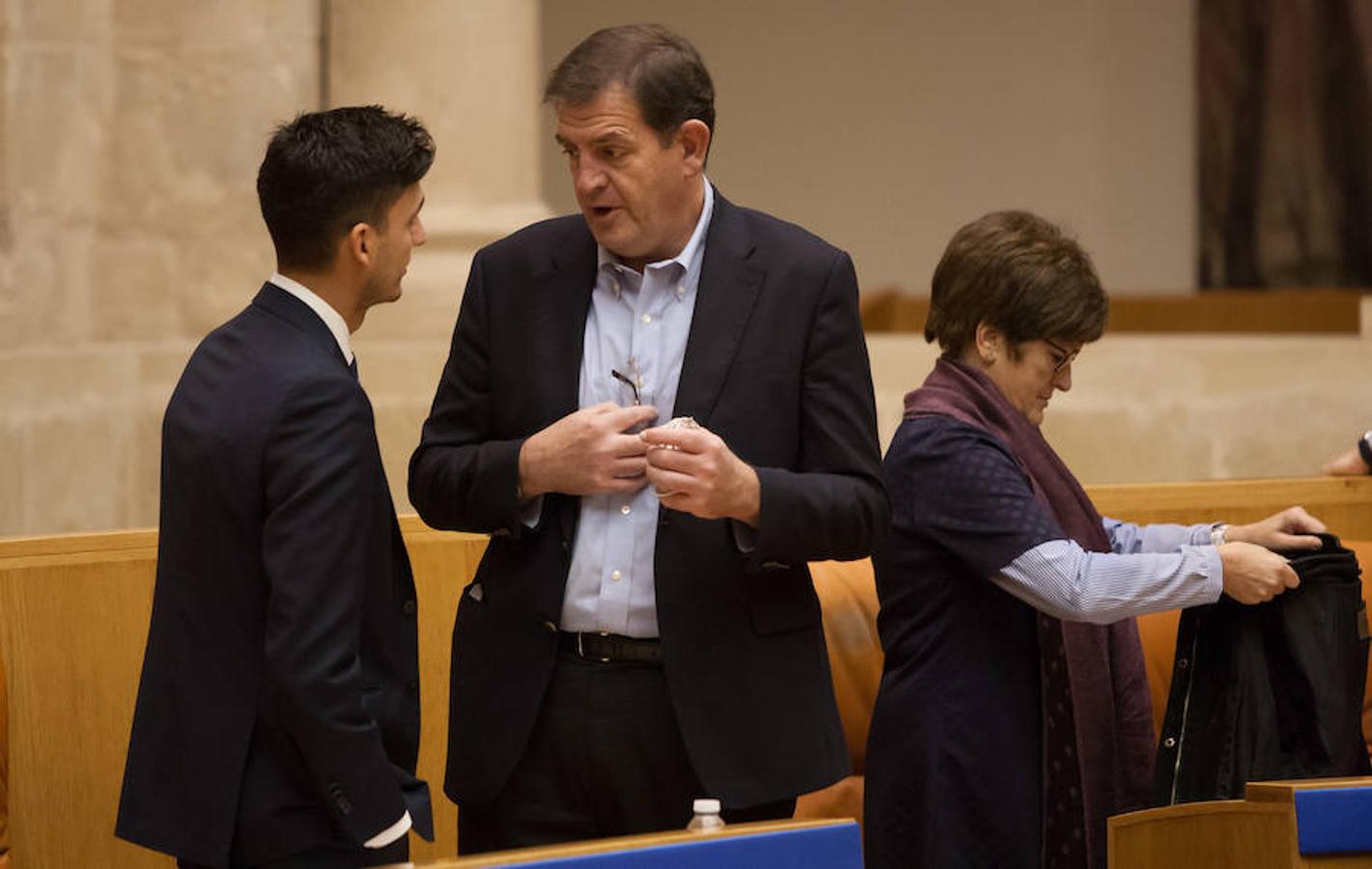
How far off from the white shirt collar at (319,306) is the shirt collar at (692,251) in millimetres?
430

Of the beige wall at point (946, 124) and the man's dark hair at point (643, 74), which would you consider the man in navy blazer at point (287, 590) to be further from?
the beige wall at point (946, 124)

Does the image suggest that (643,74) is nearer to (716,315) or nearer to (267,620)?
(716,315)

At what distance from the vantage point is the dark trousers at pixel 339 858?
260cm

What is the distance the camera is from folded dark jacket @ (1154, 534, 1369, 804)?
11.1 feet

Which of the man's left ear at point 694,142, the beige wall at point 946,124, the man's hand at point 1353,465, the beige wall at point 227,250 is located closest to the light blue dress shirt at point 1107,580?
the man's left ear at point 694,142

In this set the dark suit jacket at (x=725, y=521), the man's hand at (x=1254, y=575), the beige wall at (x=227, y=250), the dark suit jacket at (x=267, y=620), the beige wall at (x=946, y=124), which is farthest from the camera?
the beige wall at (x=946, y=124)

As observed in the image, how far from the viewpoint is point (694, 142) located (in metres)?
2.90

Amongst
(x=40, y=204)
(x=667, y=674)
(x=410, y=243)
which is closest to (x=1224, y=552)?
(x=667, y=674)

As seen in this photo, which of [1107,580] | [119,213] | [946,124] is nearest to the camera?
[1107,580]

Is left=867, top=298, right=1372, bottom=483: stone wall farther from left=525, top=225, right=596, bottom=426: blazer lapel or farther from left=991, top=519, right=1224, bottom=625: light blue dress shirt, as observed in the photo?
left=525, top=225, right=596, bottom=426: blazer lapel

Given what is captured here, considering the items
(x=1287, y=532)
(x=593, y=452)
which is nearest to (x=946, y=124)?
(x=1287, y=532)

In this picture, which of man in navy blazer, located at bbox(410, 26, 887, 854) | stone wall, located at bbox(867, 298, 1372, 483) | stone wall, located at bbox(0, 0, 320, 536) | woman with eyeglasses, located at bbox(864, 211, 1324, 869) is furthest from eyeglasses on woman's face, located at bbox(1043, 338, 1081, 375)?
stone wall, located at bbox(0, 0, 320, 536)

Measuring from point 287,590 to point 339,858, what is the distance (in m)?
0.37

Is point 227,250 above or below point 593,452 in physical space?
above
